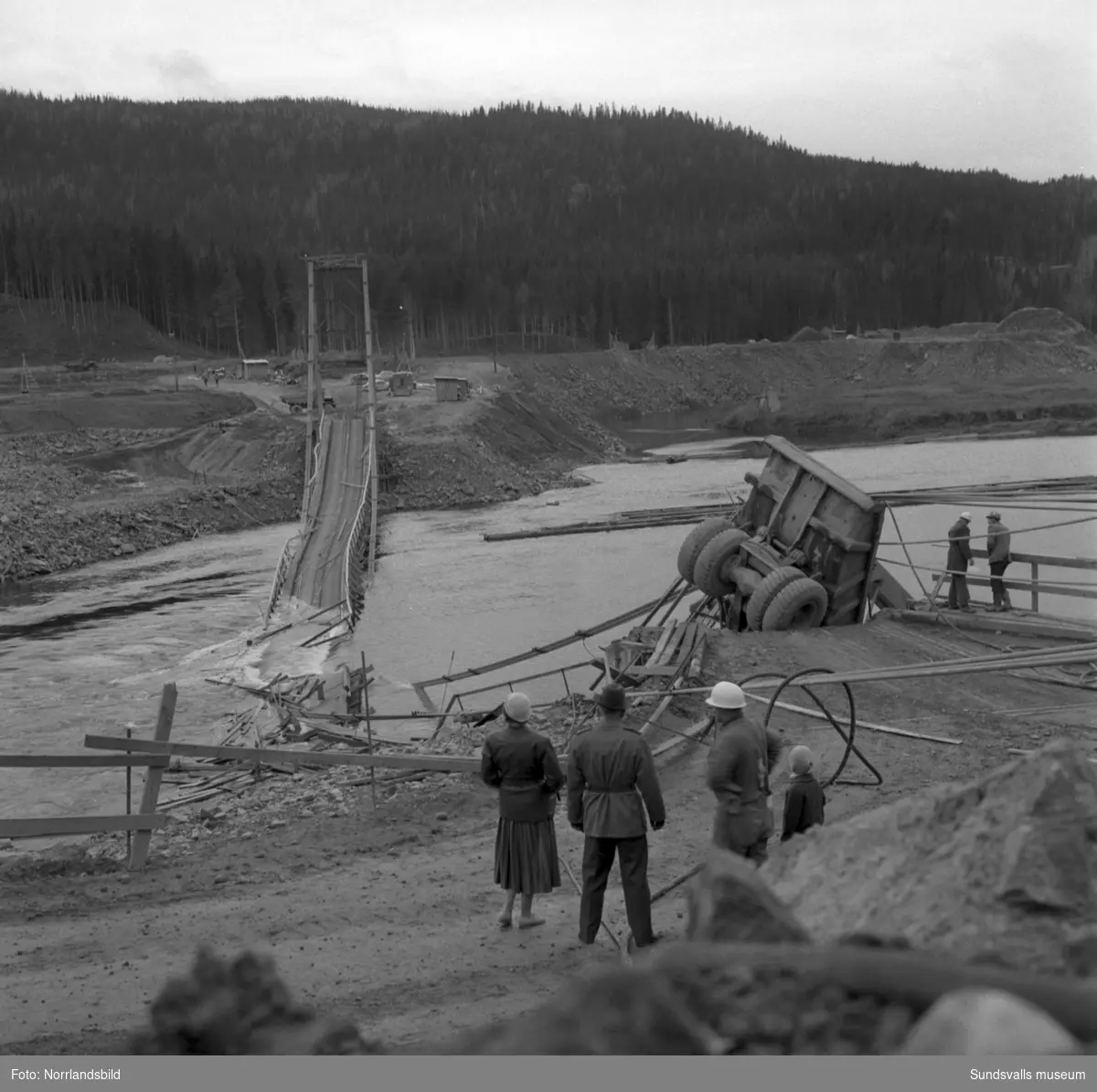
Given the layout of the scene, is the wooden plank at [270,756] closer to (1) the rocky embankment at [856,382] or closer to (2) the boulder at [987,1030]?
(2) the boulder at [987,1030]

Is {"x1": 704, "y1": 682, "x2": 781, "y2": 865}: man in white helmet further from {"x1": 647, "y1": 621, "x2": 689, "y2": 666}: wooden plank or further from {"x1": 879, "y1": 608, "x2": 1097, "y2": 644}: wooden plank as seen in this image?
{"x1": 879, "y1": 608, "x2": 1097, "y2": 644}: wooden plank

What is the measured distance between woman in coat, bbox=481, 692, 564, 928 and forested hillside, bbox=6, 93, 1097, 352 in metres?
79.1

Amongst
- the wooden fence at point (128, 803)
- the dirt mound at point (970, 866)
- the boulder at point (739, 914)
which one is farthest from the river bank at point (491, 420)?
the boulder at point (739, 914)

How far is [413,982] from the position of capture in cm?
684

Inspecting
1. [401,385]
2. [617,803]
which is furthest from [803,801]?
[401,385]

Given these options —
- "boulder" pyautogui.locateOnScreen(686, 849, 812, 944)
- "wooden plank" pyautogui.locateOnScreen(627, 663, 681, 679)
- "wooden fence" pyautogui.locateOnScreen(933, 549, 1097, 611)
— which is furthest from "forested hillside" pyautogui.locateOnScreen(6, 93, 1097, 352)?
"boulder" pyautogui.locateOnScreen(686, 849, 812, 944)

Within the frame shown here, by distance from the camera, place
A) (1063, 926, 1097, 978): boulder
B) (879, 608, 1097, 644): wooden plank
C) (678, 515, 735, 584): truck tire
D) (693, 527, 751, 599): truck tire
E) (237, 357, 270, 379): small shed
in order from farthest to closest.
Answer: (237, 357, 270, 379): small shed
(678, 515, 735, 584): truck tire
(693, 527, 751, 599): truck tire
(879, 608, 1097, 644): wooden plank
(1063, 926, 1097, 978): boulder

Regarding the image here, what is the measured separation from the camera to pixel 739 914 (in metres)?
3.48

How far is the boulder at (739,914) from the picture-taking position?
3443 mm

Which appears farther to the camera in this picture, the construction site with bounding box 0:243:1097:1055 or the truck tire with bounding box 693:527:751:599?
the truck tire with bounding box 693:527:751:599

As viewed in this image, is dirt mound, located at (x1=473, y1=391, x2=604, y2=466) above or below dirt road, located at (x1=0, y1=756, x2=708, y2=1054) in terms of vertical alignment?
above

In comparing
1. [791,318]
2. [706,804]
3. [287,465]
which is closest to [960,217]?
[791,318]

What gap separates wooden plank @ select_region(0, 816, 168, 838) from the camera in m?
8.80

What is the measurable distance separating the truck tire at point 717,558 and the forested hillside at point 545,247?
69.9 meters
